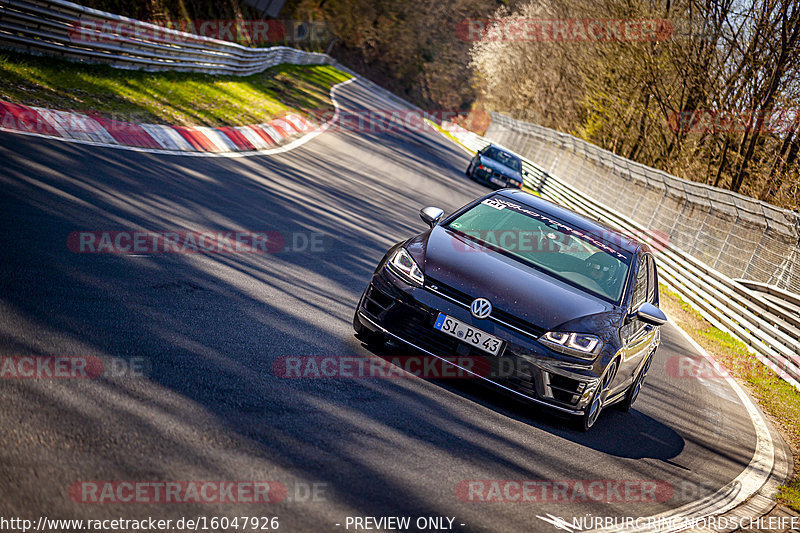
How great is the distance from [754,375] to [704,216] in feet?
28.8

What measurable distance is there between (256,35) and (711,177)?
27938 millimetres

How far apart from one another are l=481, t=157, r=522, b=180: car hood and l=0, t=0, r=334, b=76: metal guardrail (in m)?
11.2

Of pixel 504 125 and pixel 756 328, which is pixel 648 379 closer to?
pixel 756 328

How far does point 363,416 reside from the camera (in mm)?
5348

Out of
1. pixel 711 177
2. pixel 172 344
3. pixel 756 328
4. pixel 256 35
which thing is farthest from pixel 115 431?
pixel 256 35

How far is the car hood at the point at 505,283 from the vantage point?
629 cm

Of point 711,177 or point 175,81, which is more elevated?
point 711,177

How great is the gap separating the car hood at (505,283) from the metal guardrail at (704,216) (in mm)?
10428

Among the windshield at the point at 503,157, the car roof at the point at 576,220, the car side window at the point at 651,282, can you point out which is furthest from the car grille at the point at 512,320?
the windshield at the point at 503,157

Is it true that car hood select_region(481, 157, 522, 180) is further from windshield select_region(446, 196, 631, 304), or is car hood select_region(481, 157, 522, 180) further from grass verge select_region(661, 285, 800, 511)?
windshield select_region(446, 196, 631, 304)

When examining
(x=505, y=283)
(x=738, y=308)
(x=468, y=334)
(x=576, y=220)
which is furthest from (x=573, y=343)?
(x=738, y=308)

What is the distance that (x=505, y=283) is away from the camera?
256 inches

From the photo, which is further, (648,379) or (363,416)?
(648,379)

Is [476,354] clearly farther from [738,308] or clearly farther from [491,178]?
[491,178]
